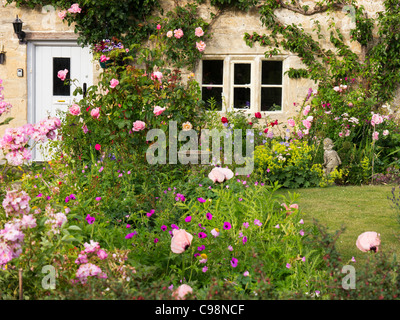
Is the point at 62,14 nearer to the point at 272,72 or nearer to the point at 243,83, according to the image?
the point at 243,83

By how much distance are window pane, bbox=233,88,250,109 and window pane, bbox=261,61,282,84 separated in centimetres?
32

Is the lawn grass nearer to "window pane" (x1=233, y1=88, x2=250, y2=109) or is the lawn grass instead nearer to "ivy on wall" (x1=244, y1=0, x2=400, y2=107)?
"ivy on wall" (x1=244, y1=0, x2=400, y2=107)

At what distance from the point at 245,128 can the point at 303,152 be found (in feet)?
3.37

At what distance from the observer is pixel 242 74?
848 centimetres

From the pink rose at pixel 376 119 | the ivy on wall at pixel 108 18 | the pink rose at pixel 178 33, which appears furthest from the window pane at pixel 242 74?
the pink rose at pixel 376 119

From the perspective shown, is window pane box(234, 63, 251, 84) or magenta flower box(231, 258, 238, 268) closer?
magenta flower box(231, 258, 238, 268)

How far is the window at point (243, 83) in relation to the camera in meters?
8.38

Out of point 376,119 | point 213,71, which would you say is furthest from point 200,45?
point 376,119

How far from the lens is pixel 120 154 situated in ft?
17.3

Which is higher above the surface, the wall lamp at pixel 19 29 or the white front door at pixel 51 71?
the wall lamp at pixel 19 29

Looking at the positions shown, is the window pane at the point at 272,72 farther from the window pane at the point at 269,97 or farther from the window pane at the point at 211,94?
the window pane at the point at 211,94

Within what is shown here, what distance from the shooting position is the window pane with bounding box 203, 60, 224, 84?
331 inches

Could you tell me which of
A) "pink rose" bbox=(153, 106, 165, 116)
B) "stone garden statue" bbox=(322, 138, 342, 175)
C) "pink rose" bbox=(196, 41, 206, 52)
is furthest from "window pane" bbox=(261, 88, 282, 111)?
"pink rose" bbox=(153, 106, 165, 116)

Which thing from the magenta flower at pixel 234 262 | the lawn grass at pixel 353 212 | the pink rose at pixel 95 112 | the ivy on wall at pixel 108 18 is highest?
the ivy on wall at pixel 108 18
